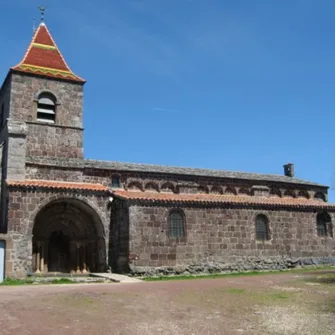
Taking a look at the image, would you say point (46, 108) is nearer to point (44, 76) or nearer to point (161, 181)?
point (44, 76)

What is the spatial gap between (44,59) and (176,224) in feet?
42.3

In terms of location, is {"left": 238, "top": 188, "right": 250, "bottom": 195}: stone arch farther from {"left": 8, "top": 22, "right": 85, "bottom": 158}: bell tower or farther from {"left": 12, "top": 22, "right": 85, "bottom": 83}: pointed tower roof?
{"left": 12, "top": 22, "right": 85, "bottom": 83}: pointed tower roof

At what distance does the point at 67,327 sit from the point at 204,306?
14.2ft

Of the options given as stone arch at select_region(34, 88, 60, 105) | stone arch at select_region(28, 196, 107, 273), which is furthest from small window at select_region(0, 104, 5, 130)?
stone arch at select_region(28, 196, 107, 273)

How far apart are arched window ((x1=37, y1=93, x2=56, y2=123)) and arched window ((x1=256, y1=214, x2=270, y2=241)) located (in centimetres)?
1346

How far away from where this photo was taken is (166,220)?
2412 centimetres

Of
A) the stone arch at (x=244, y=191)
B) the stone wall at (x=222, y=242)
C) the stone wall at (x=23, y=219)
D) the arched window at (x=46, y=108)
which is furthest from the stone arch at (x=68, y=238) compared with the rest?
the stone arch at (x=244, y=191)

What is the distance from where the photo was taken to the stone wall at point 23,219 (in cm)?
2137

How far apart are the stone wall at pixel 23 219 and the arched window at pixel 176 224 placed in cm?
514

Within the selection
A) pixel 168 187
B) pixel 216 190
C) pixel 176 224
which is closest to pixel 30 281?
pixel 176 224

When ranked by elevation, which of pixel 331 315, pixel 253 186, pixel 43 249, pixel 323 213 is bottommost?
pixel 331 315

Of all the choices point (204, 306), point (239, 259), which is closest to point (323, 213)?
point (239, 259)

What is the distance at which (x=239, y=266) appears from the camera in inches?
996

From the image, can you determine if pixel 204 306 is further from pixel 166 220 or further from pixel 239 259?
pixel 239 259
